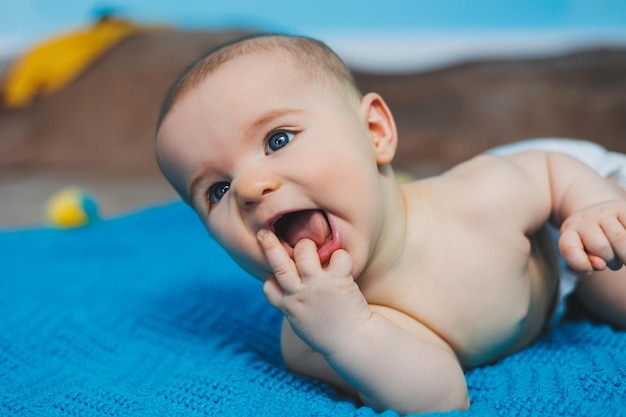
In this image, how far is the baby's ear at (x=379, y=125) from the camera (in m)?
0.87

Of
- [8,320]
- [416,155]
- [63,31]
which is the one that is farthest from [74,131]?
[8,320]

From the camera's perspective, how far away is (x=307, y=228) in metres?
0.77

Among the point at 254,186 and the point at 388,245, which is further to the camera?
the point at 388,245

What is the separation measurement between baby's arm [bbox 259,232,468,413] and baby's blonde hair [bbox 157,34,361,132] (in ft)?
0.68

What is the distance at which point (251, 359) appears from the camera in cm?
94

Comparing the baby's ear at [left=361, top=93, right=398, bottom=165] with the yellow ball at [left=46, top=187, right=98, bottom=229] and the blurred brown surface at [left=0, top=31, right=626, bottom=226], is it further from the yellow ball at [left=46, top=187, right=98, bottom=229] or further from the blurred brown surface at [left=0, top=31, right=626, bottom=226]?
the blurred brown surface at [left=0, top=31, right=626, bottom=226]

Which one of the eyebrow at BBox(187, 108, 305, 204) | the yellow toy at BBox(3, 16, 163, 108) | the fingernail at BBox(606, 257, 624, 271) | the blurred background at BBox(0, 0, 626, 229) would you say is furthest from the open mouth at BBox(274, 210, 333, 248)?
the yellow toy at BBox(3, 16, 163, 108)

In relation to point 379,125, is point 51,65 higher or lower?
higher

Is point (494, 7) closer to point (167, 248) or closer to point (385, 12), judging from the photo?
point (385, 12)

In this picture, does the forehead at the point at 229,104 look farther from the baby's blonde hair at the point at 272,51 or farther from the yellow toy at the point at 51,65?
the yellow toy at the point at 51,65

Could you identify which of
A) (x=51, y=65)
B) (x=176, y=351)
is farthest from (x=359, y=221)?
(x=51, y=65)

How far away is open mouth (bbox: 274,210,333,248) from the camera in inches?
30.1

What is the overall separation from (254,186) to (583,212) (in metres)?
0.39

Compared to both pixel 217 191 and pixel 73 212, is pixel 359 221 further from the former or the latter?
pixel 73 212
